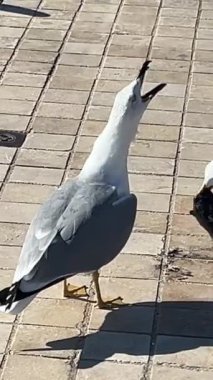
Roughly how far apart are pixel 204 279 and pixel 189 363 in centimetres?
82

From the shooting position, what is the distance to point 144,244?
250 inches

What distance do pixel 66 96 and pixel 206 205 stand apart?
251 cm

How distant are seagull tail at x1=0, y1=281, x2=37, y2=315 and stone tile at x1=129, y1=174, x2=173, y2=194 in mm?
2009

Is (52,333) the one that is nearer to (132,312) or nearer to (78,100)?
(132,312)

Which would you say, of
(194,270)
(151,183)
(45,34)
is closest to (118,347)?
(194,270)

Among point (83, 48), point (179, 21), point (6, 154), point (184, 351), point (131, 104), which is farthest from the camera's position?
point (179, 21)

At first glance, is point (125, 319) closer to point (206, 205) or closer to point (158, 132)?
point (206, 205)

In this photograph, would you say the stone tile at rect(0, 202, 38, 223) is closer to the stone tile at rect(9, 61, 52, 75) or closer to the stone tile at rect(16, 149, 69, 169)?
the stone tile at rect(16, 149, 69, 169)

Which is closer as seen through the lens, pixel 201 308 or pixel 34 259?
pixel 34 259

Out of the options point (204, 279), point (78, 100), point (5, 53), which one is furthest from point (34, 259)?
point (5, 53)

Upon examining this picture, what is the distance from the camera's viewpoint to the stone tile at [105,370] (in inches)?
203

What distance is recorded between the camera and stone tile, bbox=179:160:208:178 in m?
7.27

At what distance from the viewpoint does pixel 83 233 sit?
5379 millimetres

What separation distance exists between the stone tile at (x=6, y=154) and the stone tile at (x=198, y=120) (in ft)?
4.52
